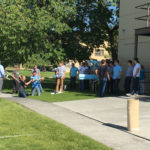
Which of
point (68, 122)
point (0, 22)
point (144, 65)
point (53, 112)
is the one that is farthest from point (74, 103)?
point (0, 22)

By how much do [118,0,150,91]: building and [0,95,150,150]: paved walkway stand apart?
17.9 ft

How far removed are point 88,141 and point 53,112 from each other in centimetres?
356

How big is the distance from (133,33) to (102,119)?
33.3ft

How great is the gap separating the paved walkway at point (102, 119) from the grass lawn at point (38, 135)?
341 millimetres

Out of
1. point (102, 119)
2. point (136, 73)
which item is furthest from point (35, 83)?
point (102, 119)

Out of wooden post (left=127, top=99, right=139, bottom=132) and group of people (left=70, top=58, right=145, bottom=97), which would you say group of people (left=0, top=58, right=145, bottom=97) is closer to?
group of people (left=70, top=58, right=145, bottom=97)

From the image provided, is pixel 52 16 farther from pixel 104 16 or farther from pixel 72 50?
pixel 104 16

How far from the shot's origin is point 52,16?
1755 centimetres

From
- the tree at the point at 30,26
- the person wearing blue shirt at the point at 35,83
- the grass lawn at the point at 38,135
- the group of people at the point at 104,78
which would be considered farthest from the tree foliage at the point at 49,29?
the grass lawn at the point at 38,135

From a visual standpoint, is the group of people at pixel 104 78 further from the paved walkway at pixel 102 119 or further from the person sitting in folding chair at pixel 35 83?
the paved walkway at pixel 102 119

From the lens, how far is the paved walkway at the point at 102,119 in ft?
19.7

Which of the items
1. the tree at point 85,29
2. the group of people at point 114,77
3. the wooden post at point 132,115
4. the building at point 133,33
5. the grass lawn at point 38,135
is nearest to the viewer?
the grass lawn at point 38,135

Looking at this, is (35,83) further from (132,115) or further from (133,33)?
(132,115)

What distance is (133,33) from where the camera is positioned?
17.3 m
